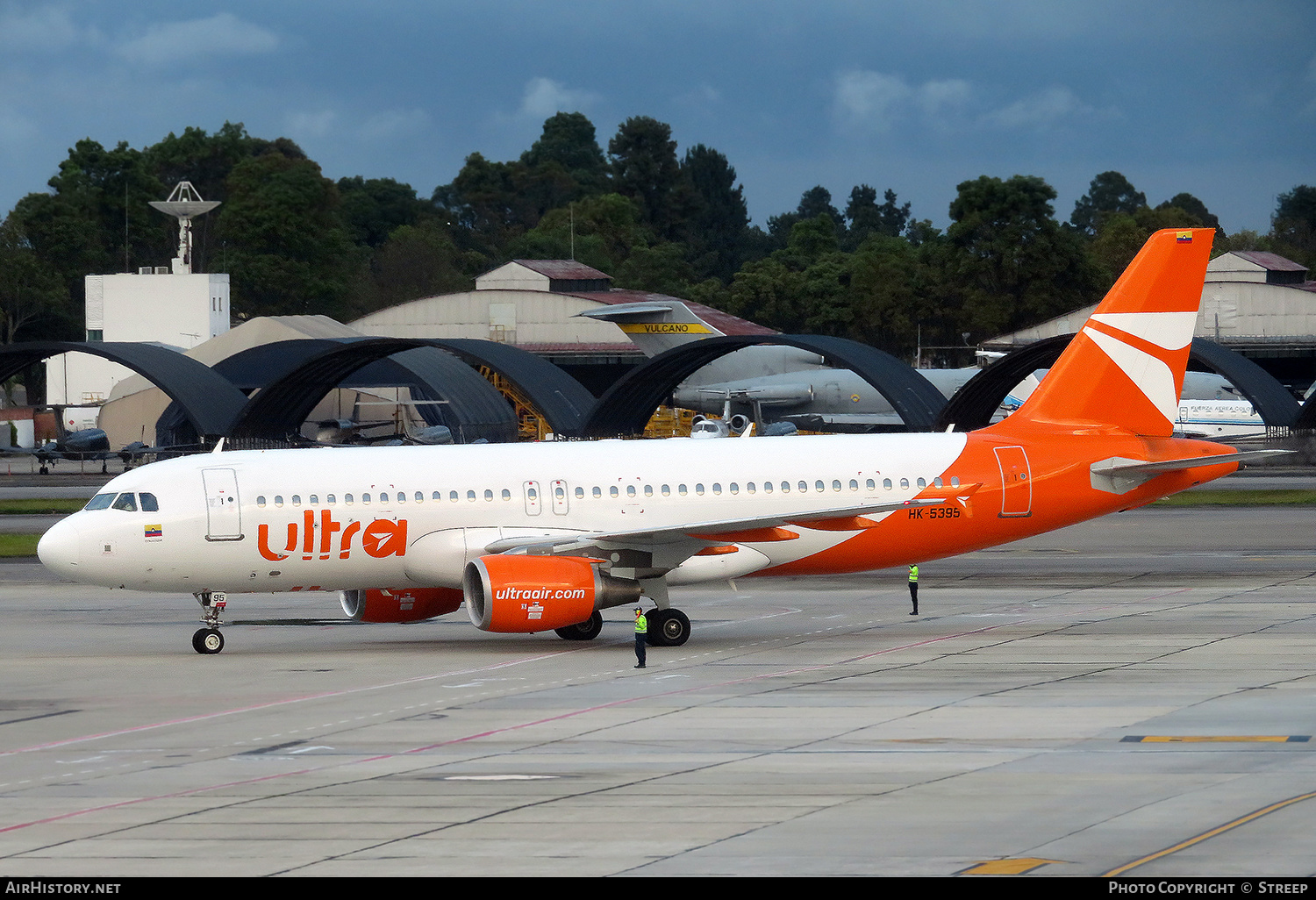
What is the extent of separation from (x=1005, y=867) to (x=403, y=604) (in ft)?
66.9

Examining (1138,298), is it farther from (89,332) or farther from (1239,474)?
(89,332)

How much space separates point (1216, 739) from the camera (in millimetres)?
20812

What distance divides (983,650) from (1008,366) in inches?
1713

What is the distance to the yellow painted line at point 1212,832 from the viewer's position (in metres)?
14.5

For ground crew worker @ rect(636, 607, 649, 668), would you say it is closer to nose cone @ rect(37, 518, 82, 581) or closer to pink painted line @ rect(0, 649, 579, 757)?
pink painted line @ rect(0, 649, 579, 757)

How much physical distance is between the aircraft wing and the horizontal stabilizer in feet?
16.1

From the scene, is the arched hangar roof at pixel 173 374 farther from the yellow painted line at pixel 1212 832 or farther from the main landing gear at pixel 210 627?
the yellow painted line at pixel 1212 832

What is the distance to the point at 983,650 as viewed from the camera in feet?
96.9

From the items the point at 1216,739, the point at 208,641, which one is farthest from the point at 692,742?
the point at 208,641

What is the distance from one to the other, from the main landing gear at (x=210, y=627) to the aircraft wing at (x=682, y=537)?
5.72 metres

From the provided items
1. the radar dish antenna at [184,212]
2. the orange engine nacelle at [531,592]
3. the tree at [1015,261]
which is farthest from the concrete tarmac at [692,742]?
the tree at [1015,261]

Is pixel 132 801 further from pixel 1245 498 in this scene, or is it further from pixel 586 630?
pixel 1245 498

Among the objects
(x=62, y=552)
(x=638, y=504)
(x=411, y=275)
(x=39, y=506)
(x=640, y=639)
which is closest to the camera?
(x=640, y=639)
